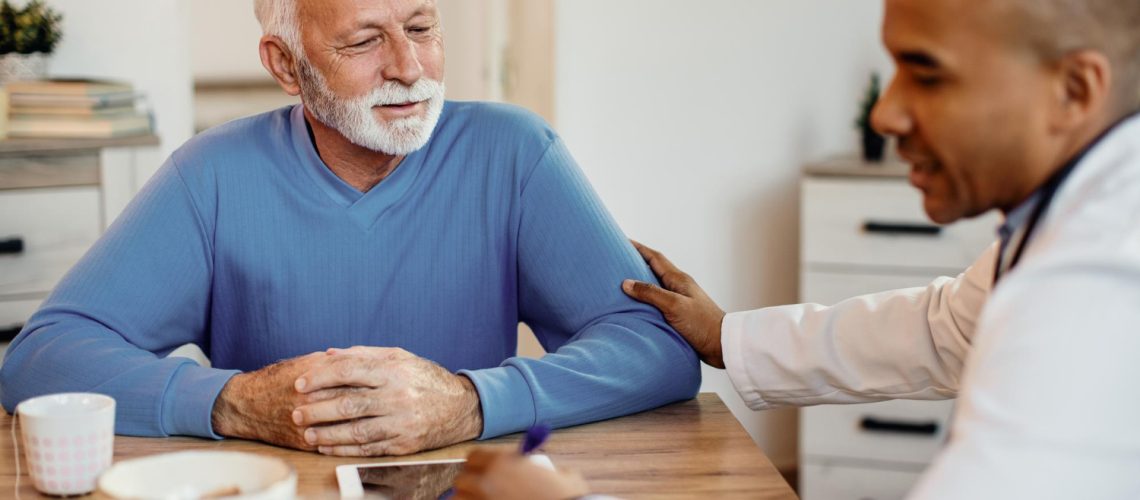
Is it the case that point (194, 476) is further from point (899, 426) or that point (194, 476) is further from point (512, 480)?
point (899, 426)

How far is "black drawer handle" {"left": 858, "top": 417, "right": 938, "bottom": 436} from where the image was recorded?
121 inches

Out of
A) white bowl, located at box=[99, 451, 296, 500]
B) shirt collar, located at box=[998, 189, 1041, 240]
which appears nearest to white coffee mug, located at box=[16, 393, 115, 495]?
white bowl, located at box=[99, 451, 296, 500]

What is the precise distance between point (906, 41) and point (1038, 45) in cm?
10

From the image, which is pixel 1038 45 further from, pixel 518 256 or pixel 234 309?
pixel 234 309

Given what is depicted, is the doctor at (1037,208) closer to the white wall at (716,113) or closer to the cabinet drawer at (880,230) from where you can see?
the cabinet drawer at (880,230)

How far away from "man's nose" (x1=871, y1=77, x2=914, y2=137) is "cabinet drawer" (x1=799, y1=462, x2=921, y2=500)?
87.4 inches

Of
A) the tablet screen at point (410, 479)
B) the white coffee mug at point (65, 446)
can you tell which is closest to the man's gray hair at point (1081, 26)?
the tablet screen at point (410, 479)

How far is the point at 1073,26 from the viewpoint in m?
0.87

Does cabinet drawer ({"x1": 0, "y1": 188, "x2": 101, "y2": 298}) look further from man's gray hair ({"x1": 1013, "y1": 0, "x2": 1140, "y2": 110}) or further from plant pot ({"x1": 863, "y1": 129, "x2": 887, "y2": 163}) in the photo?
man's gray hair ({"x1": 1013, "y1": 0, "x2": 1140, "y2": 110})

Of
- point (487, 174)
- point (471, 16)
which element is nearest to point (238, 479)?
point (487, 174)

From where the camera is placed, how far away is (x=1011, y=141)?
918mm

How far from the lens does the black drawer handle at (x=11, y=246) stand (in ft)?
9.12

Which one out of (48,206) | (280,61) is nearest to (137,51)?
(48,206)

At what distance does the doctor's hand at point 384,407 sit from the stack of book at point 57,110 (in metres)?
1.77
